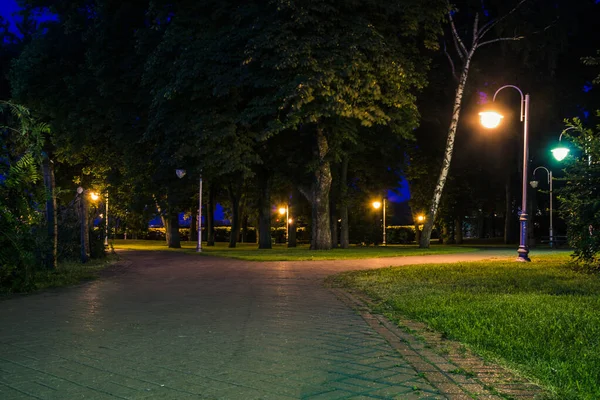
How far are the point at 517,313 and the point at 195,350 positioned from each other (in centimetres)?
474

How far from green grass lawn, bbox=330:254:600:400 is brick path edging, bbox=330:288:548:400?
0.17 m

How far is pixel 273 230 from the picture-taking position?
63219mm

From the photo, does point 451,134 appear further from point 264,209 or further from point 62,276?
point 62,276

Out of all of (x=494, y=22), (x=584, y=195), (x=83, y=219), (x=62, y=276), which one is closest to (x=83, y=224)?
(x=83, y=219)

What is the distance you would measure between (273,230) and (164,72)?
37.2 meters

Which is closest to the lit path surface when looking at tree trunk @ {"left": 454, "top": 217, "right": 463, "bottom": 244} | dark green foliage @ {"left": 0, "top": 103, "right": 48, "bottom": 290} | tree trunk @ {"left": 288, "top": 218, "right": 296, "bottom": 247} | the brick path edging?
the brick path edging

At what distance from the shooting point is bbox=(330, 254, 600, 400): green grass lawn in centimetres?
540

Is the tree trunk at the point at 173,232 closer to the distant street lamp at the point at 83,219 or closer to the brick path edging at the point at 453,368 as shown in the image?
the distant street lamp at the point at 83,219

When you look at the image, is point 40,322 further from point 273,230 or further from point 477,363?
point 273,230

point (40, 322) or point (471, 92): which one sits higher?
point (471, 92)

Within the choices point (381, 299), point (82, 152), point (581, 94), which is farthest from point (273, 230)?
point (381, 299)

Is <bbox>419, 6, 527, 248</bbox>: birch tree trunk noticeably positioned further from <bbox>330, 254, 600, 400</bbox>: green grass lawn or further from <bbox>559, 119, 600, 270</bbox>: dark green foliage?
<bbox>330, 254, 600, 400</bbox>: green grass lawn

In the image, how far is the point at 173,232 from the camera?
4228 cm

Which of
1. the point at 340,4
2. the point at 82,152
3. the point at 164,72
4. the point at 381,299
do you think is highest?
the point at 340,4
